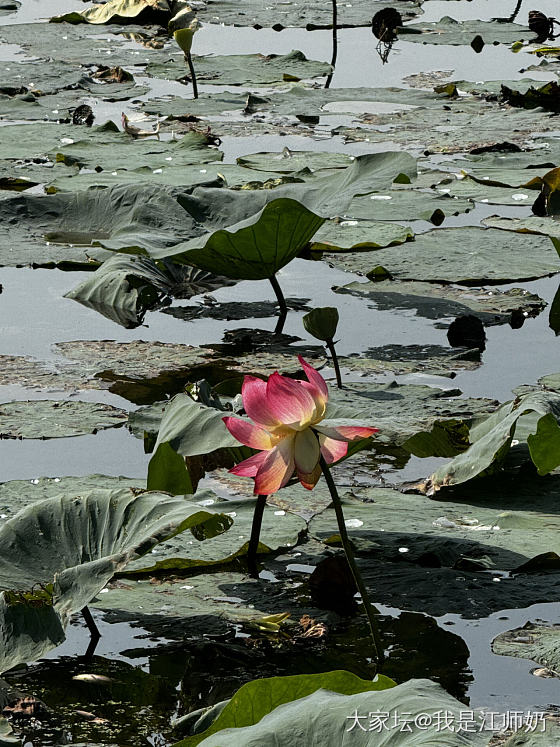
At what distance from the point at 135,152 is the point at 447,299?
2.11 m

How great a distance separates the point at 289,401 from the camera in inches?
57.8

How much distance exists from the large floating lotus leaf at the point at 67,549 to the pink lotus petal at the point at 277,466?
0.15 metres

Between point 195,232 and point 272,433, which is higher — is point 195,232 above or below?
below

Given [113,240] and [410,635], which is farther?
[113,240]

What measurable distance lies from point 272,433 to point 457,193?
3.07m

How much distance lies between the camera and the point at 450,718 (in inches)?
44.6

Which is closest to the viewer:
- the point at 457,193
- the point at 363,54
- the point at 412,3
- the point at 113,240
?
the point at 113,240

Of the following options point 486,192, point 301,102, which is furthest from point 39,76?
point 486,192

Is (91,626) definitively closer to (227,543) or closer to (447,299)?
(227,543)

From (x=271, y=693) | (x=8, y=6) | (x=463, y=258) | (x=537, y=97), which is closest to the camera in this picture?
(x=271, y=693)

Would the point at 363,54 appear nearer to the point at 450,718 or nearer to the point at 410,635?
the point at 410,635

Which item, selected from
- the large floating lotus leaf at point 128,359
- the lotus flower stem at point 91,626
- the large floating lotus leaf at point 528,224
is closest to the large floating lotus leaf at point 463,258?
the large floating lotus leaf at point 528,224

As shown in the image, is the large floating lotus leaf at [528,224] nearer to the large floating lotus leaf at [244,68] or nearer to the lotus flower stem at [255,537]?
the lotus flower stem at [255,537]

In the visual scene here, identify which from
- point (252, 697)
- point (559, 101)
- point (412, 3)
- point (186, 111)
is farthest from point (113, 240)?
point (412, 3)
